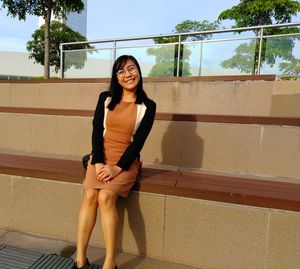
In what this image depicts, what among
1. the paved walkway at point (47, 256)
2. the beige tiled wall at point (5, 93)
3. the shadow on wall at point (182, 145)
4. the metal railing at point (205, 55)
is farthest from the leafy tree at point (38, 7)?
the paved walkway at point (47, 256)

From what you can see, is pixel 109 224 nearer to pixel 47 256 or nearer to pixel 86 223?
pixel 86 223

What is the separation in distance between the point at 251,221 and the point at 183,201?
1.68 ft

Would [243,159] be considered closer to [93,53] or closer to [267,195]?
[267,195]

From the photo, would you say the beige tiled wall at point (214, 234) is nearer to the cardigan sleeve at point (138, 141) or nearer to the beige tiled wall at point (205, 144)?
the cardigan sleeve at point (138, 141)

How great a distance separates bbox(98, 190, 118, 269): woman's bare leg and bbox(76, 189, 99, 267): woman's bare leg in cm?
7

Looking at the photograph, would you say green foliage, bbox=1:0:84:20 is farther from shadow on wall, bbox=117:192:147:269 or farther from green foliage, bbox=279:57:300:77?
shadow on wall, bbox=117:192:147:269

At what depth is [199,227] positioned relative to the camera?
2.41m

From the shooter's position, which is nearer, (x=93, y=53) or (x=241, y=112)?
(x=241, y=112)

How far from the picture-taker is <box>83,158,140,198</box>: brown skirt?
2.32m

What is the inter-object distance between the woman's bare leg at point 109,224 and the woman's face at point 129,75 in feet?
2.85

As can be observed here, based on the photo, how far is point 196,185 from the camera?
8.05 ft

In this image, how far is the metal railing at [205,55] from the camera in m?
5.88

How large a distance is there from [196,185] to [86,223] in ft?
2.87

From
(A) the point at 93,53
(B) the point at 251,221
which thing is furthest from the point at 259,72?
(B) the point at 251,221
